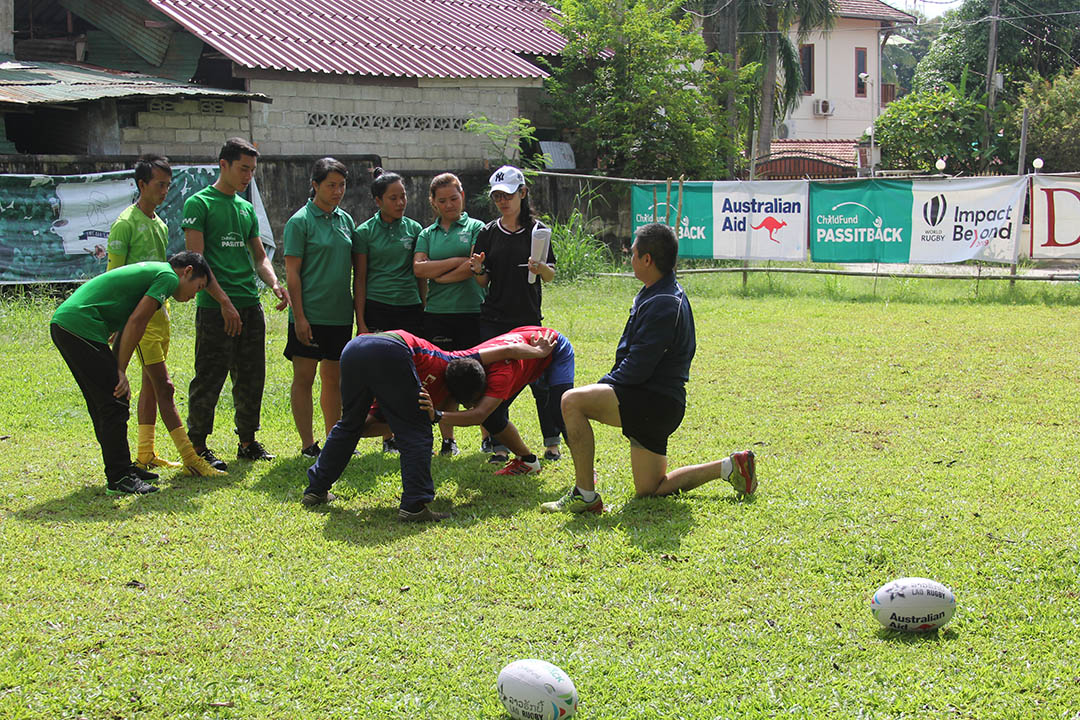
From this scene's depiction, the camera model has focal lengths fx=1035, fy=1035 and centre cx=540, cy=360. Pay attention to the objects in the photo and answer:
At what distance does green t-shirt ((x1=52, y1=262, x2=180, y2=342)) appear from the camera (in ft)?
18.9

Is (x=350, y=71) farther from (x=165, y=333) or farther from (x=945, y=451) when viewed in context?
(x=945, y=451)

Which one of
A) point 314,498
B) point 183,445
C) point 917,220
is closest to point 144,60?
point 917,220

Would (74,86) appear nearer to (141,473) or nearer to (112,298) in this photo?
(112,298)

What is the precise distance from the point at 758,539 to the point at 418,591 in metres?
1.71

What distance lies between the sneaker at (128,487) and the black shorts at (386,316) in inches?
68.1

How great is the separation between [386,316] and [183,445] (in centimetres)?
152

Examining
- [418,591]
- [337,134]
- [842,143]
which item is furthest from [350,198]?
[842,143]

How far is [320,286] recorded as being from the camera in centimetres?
665

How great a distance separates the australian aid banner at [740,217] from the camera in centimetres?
1597

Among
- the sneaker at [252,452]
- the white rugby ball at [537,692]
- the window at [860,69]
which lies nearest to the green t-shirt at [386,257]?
the sneaker at [252,452]

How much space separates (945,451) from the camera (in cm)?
672

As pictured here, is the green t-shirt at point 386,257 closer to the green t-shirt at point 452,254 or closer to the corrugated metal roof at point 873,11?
the green t-shirt at point 452,254

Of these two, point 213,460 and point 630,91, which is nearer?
point 213,460

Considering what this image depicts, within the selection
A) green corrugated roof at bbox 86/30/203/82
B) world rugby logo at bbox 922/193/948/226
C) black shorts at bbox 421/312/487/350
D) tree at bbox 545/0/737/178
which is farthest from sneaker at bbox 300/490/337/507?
tree at bbox 545/0/737/178
